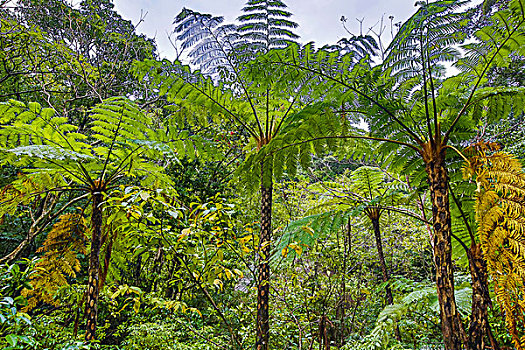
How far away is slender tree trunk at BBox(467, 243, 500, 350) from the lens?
1354 mm

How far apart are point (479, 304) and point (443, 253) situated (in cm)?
32

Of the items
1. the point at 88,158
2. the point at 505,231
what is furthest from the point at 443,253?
the point at 88,158

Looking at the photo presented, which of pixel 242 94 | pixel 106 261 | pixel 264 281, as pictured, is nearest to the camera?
pixel 264 281

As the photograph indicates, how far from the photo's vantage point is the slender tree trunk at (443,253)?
1244 millimetres

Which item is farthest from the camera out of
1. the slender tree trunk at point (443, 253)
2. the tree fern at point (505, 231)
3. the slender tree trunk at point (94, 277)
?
the slender tree trunk at point (94, 277)

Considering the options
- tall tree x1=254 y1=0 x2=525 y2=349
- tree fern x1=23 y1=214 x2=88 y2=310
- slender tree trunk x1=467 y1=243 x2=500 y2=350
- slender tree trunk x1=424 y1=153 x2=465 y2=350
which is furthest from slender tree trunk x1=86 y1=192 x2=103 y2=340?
slender tree trunk x1=467 y1=243 x2=500 y2=350

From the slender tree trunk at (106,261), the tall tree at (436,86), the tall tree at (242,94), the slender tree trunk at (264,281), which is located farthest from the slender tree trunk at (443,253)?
the slender tree trunk at (106,261)

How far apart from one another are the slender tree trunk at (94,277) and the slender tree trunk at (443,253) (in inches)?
75.1

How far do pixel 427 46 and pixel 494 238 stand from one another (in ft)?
3.30

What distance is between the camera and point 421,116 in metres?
1.81

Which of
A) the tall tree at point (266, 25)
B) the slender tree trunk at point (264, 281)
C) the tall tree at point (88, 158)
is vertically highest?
the tall tree at point (266, 25)

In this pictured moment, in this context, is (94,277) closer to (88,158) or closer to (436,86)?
(88,158)

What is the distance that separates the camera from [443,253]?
1326 millimetres

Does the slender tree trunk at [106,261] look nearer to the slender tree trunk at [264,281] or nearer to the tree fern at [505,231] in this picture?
the slender tree trunk at [264,281]
